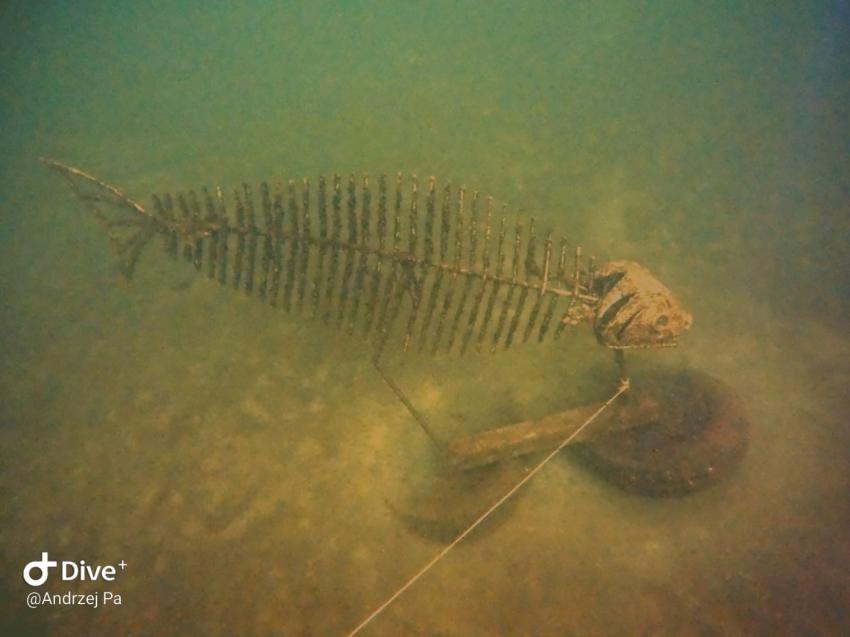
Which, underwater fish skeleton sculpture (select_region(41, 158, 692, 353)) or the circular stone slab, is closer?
underwater fish skeleton sculpture (select_region(41, 158, 692, 353))

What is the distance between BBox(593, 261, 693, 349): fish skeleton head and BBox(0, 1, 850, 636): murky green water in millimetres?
1459

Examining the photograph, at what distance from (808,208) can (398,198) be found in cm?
657

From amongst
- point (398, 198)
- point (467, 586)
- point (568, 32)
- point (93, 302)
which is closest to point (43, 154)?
point (93, 302)

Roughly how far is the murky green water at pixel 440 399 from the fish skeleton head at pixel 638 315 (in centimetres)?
146

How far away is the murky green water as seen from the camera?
3.91 m

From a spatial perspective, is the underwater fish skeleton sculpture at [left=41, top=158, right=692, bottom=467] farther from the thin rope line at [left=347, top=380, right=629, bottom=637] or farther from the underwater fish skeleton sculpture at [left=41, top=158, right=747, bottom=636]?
the thin rope line at [left=347, top=380, right=629, bottom=637]

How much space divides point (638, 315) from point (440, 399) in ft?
7.35

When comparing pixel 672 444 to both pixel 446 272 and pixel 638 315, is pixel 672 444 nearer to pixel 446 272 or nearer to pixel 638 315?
pixel 638 315

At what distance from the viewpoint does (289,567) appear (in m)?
4.17

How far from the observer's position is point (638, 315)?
3.64m

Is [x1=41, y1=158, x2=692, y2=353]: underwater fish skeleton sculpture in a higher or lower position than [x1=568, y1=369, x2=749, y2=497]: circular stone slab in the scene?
higher

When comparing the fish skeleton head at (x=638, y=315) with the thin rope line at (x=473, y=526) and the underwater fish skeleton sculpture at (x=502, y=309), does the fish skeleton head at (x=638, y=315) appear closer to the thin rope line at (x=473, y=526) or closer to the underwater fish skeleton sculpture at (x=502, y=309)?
the underwater fish skeleton sculpture at (x=502, y=309)

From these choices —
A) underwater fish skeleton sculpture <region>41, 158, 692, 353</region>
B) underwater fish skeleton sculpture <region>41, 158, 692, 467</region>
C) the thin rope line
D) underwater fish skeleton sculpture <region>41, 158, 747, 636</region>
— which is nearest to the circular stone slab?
underwater fish skeleton sculpture <region>41, 158, 747, 636</region>

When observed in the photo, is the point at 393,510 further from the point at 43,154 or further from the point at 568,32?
the point at 568,32
